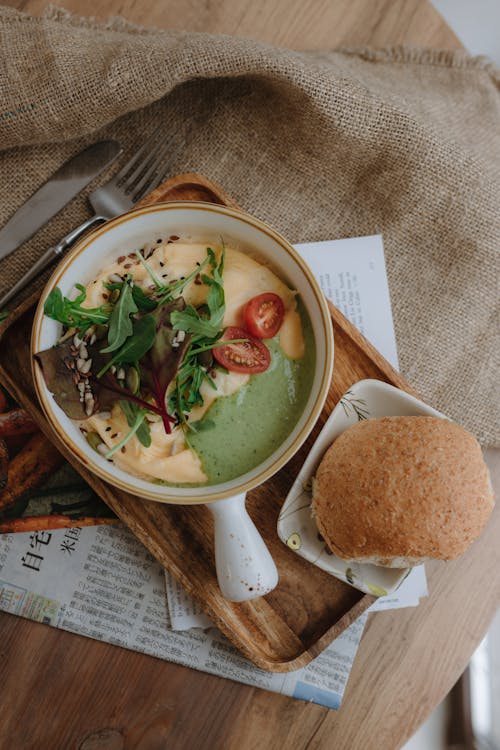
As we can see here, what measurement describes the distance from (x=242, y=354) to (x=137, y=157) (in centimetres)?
83

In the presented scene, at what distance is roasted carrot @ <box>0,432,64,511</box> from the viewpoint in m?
2.13

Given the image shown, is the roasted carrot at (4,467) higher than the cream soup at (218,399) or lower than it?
lower

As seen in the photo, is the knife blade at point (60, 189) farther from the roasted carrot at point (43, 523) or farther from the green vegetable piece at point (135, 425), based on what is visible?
the roasted carrot at point (43, 523)

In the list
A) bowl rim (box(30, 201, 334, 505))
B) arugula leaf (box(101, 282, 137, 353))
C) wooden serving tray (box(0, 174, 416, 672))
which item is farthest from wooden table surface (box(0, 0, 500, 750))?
arugula leaf (box(101, 282, 137, 353))

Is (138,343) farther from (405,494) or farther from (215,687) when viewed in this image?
(215,687)

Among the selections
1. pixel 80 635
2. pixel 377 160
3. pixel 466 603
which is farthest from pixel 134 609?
pixel 377 160

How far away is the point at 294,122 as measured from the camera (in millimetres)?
2146

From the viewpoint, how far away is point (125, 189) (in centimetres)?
211

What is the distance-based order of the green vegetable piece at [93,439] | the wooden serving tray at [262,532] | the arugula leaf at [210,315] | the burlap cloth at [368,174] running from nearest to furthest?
the arugula leaf at [210,315], the green vegetable piece at [93,439], the wooden serving tray at [262,532], the burlap cloth at [368,174]

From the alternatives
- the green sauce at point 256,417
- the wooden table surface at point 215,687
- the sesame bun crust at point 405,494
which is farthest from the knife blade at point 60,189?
the sesame bun crust at point 405,494

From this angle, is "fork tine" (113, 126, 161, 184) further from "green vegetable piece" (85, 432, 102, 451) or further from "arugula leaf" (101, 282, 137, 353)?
"green vegetable piece" (85, 432, 102, 451)

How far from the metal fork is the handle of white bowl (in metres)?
0.97

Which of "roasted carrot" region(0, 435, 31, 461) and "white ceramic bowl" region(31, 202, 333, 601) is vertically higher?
"white ceramic bowl" region(31, 202, 333, 601)

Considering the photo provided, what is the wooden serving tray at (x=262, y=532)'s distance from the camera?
1.99 m
